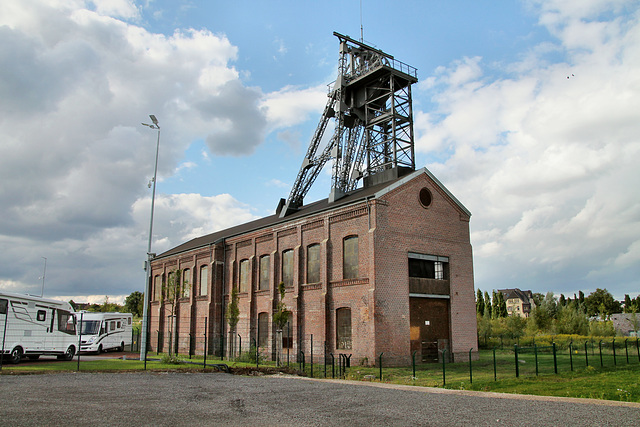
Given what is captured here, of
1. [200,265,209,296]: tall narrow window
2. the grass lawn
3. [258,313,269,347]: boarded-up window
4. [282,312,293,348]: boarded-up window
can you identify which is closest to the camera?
the grass lawn

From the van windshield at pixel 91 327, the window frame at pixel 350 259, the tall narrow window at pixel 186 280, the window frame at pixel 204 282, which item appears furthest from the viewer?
the tall narrow window at pixel 186 280

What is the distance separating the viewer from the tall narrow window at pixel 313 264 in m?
27.2

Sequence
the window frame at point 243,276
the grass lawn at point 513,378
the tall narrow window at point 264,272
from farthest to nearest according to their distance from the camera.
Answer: the window frame at point 243,276 → the tall narrow window at point 264,272 → the grass lawn at point 513,378

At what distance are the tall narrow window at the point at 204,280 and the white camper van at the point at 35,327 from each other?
1185 centimetres

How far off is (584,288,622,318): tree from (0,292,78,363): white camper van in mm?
78216

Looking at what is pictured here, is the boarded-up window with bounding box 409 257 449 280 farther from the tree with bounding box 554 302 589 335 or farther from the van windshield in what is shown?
the tree with bounding box 554 302 589 335

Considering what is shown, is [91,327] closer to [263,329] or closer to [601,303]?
[263,329]

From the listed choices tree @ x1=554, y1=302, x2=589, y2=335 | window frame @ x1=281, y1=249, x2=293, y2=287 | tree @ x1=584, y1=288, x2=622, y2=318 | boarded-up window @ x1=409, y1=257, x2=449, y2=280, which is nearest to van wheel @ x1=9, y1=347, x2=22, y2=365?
window frame @ x1=281, y1=249, x2=293, y2=287

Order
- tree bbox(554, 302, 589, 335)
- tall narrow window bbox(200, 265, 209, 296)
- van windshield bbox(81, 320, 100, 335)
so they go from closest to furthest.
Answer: van windshield bbox(81, 320, 100, 335) → tall narrow window bbox(200, 265, 209, 296) → tree bbox(554, 302, 589, 335)

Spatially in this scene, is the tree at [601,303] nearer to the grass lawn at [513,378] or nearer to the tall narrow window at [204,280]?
the grass lawn at [513,378]

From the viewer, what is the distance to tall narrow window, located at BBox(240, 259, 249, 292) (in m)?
33.2

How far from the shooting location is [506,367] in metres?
21.7

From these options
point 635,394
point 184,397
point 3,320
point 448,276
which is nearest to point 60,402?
point 184,397

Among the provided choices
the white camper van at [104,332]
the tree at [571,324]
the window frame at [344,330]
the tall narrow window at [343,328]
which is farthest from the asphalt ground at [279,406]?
the tree at [571,324]
